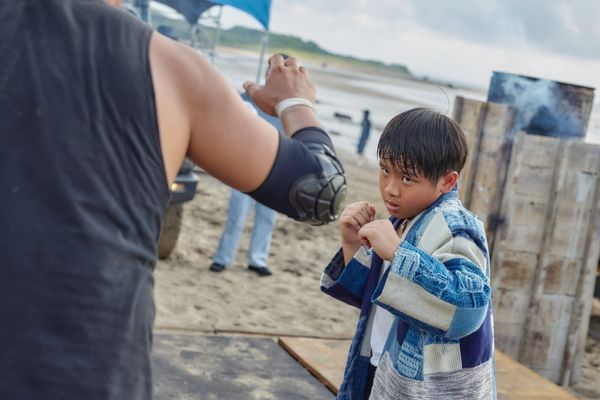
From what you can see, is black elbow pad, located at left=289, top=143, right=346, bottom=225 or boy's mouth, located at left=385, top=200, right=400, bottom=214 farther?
boy's mouth, located at left=385, top=200, right=400, bottom=214

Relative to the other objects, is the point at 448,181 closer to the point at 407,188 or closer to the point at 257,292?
the point at 407,188

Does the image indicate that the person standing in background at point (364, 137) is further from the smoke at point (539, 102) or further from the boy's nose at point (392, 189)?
the boy's nose at point (392, 189)

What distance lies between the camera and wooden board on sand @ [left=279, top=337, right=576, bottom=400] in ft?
14.0

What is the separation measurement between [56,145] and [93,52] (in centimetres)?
18

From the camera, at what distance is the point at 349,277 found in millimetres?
2861

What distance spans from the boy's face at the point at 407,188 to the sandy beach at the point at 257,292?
2.65 m

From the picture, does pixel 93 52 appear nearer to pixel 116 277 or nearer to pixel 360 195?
pixel 116 277

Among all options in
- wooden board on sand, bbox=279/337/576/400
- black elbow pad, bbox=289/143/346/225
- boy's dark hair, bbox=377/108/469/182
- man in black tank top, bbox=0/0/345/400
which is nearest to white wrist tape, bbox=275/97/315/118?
black elbow pad, bbox=289/143/346/225

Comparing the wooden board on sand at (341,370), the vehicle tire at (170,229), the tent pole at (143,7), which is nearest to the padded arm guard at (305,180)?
the wooden board on sand at (341,370)

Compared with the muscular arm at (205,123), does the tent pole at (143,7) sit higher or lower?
higher

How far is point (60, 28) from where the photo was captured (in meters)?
1.58

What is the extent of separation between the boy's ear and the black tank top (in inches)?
49.8

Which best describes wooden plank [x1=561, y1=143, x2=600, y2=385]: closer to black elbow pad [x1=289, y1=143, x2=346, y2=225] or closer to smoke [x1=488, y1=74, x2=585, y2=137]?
smoke [x1=488, y1=74, x2=585, y2=137]

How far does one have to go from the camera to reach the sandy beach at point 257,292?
6137mm
